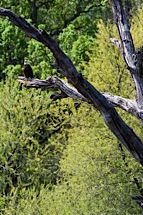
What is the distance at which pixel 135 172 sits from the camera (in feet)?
40.2

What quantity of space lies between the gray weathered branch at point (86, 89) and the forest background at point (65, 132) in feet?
18.4

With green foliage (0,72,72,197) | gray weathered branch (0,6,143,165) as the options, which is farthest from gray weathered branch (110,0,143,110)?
green foliage (0,72,72,197)

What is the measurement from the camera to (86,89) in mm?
4480

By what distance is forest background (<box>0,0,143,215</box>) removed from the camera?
1256 centimetres

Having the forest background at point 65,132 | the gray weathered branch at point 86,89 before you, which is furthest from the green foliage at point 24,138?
the gray weathered branch at point 86,89

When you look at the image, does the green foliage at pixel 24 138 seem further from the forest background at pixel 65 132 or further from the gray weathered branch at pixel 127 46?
the gray weathered branch at pixel 127 46

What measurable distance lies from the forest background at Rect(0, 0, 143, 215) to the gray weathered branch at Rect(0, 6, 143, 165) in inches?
220

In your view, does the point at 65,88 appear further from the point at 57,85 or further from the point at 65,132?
the point at 65,132

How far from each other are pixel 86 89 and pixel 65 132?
11.3 meters

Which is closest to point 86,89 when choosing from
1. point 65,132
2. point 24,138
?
point 24,138

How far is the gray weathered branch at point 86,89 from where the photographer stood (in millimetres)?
4352

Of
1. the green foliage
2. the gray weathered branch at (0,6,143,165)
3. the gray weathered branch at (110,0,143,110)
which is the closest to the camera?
the gray weathered branch at (0,6,143,165)

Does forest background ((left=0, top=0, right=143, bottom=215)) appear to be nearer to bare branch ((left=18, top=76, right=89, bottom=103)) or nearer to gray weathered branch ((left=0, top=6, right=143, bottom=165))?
bare branch ((left=18, top=76, right=89, bottom=103))

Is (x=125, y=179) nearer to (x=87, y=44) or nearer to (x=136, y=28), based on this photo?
(x=136, y=28)
